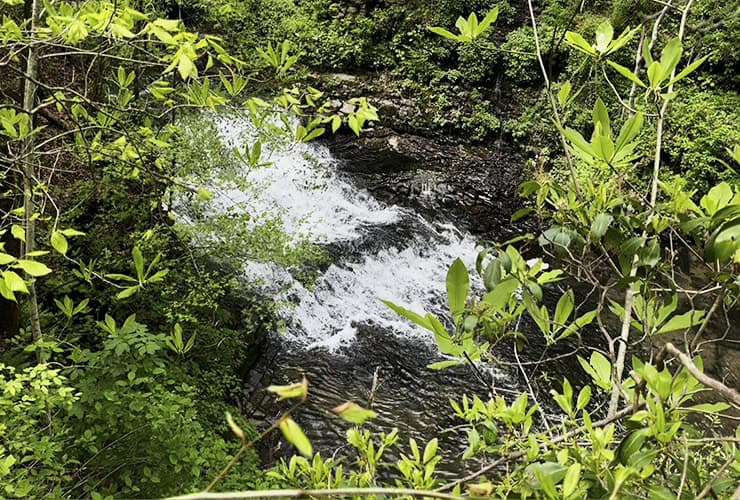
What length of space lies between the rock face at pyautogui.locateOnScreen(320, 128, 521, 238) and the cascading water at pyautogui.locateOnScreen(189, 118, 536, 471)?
0.32 m

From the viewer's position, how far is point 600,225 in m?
0.97

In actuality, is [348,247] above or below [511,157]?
below

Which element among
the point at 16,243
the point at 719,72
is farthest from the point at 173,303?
the point at 719,72

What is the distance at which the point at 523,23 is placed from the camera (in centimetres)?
1053

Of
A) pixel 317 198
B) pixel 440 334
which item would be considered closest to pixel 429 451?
pixel 440 334

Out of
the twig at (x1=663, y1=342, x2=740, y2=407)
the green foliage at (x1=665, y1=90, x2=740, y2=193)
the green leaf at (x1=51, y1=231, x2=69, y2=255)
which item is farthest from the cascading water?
the green foliage at (x1=665, y1=90, x2=740, y2=193)

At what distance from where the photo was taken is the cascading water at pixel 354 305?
462cm

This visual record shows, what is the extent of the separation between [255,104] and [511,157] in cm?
813

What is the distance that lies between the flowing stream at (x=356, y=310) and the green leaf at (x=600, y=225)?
2520 millimetres

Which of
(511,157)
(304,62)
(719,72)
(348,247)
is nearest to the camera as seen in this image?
(348,247)

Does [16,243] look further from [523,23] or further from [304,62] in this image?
[523,23]

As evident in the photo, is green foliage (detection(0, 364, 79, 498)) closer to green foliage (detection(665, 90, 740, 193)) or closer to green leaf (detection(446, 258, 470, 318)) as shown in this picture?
green leaf (detection(446, 258, 470, 318))

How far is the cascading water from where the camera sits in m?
4.62

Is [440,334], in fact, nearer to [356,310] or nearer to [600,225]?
[600,225]
